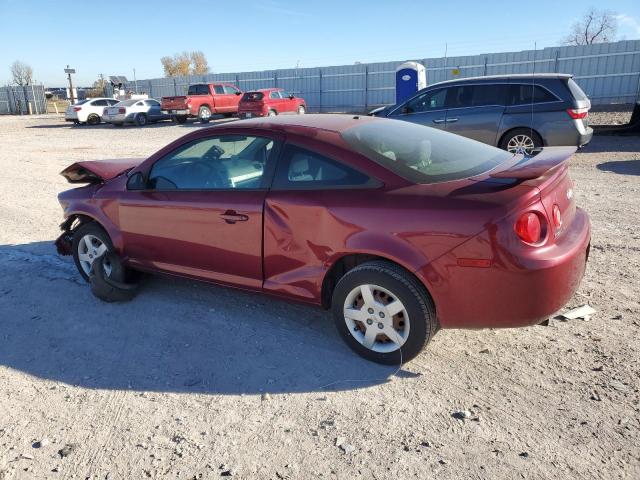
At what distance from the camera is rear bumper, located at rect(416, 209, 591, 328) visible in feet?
9.43

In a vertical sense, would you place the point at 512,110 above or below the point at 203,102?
below

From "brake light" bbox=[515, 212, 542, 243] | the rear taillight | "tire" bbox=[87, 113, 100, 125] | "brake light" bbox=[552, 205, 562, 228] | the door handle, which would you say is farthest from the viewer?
"tire" bbox=[87, 113, 100, 125]

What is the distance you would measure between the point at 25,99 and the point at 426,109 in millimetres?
43571

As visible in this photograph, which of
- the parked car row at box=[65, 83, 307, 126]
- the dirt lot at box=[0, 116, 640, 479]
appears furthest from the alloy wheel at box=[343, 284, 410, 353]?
the parked car row at box=[65, 83, 307, 126]

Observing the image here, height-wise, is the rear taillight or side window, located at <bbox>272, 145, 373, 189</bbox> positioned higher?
the rear taillight

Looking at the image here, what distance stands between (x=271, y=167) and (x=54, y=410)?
2039mm

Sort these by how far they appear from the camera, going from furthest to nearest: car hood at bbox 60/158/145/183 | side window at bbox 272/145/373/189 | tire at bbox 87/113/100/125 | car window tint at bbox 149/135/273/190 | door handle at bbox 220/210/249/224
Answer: tire at bbox 87/113/100/125
car hood at bbox 60/158/145/183
car window tint at bbox 149/135/273/190
door handle at bbox 220/210/249/224
side window at bbox 272/145/373/189

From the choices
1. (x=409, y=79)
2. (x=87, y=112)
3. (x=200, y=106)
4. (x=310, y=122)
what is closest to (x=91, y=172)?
(x=310, y=122)

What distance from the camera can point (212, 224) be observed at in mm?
3844

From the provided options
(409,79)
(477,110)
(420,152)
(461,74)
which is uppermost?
(461,74)

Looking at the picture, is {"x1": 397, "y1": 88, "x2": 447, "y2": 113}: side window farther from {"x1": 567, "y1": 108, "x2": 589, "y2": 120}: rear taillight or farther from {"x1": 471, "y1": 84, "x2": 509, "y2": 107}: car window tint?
{"x1": 567, "y1": 108, "x2": 589, "y2": 120}: rear taillight

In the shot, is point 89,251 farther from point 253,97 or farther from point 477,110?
point 253,97

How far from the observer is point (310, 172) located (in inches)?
138

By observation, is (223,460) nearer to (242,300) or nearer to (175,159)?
(242,300)
